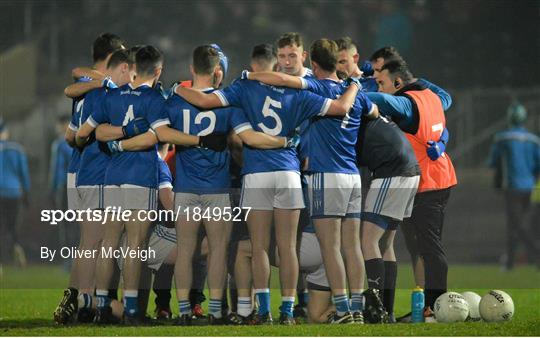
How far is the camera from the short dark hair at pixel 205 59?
835 cm

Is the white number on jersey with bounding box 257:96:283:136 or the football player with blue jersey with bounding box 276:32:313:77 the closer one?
the white number on jersey with bounding box 257:96:283:136

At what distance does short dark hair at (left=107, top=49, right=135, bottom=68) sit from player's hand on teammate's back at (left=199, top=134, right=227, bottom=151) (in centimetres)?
80

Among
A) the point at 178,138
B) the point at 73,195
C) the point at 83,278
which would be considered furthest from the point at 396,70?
the point at 83,278

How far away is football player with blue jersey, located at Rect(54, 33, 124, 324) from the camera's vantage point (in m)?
8.63

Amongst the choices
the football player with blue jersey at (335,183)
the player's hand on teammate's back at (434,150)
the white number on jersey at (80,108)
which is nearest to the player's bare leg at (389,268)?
the football player with blue jersey at (335,183)

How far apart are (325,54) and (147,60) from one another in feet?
3.93

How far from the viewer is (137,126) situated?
849 centimetres

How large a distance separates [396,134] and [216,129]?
1.26 m

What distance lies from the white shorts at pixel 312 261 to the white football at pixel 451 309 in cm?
81

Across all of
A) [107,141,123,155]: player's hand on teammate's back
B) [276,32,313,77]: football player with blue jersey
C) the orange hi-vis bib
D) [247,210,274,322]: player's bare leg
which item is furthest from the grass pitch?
[276,32,313,77]: football player with blue jersey

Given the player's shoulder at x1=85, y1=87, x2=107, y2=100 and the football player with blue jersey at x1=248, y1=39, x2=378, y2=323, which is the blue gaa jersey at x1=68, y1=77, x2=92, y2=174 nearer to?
the player's shoulder at x1=85, y1=87, x2=107, y2=100

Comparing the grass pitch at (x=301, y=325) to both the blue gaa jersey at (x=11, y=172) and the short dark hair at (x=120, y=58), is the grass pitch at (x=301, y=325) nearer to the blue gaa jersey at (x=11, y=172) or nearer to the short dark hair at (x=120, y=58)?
the blue gaa jersey at (x=11, y=172)

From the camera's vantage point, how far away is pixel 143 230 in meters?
8.56

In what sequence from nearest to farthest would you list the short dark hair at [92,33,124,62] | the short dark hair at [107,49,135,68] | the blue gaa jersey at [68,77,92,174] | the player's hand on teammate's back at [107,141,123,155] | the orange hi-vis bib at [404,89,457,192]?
the player's hand on teammate's back at [107,141,123,155]
the short dark hair at [107,49,135,68]
the blue gaa jersey at [68,77,92,174]
the orange hi-vis bib at [404,89,457,192]
the short dark hair at [92,33,124,62]
